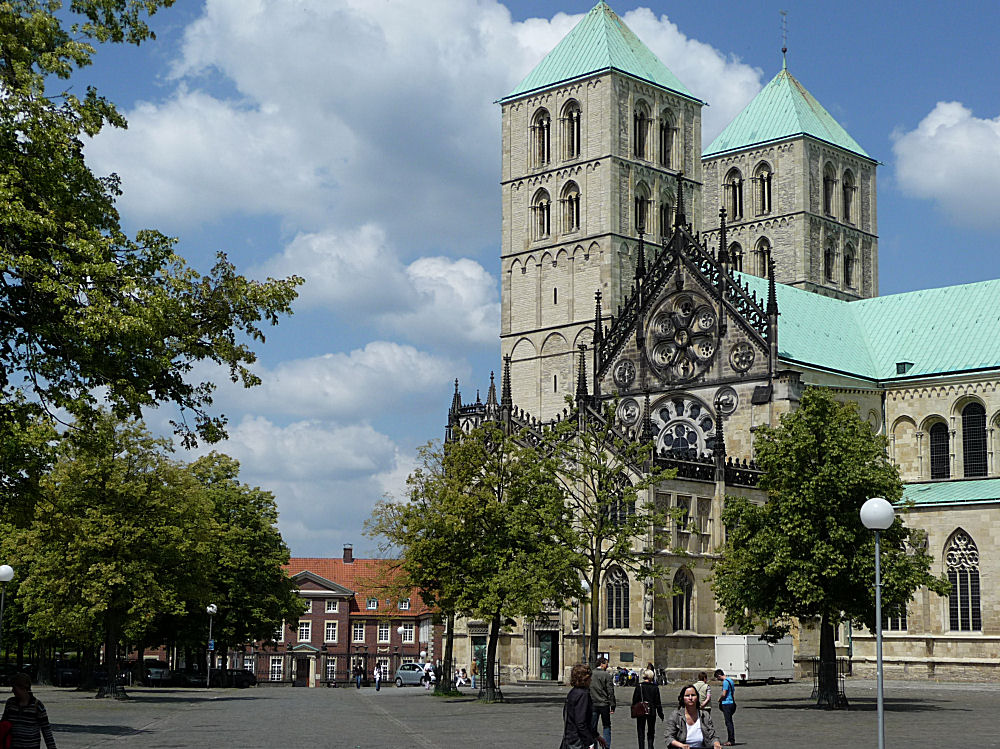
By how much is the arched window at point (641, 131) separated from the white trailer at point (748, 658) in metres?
40.0

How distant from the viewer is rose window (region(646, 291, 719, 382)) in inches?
2847

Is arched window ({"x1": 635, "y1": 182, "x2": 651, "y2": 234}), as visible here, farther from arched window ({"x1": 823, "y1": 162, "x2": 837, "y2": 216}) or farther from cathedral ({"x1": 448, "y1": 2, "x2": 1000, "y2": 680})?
arched window ({"x1": 823, "y1": 162, "x2": 837, "y2": 216})

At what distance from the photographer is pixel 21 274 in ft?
72.8

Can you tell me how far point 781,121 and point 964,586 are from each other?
167 ft

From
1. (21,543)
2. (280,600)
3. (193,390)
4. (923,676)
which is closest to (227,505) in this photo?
(280,600)

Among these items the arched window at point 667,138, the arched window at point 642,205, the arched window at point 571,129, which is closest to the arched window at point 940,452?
the arched window at point 642,205

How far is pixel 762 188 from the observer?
10638 cm

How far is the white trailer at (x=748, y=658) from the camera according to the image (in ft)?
203

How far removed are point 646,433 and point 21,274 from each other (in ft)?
136

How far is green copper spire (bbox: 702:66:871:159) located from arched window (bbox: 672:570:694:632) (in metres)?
49.7

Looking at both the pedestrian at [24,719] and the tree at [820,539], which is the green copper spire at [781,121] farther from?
the pedestrian at [24,719]

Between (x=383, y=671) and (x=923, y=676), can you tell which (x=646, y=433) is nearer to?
(x=923, y=676)

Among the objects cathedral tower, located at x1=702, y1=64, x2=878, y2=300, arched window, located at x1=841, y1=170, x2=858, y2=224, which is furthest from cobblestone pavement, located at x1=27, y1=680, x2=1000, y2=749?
arched window, located at x1=841, y1=170, x2=858, y2=224

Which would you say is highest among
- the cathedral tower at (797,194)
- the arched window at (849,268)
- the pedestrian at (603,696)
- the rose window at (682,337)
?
the cathedral tower at (797,194)
